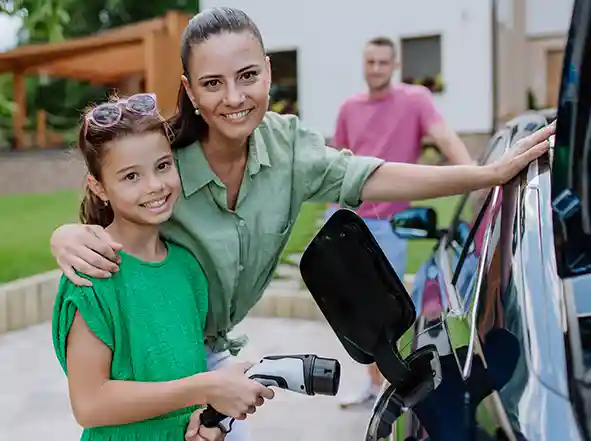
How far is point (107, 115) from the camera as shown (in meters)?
1.66

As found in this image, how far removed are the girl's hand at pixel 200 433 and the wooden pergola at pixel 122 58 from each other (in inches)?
361

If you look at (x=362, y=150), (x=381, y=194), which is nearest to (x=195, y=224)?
(x=381, y=194)

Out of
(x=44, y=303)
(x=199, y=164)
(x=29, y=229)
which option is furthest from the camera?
(x=29, y=229)

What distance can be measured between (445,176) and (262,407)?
2.50 metres

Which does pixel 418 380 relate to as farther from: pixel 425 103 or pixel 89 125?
pixel 425 103

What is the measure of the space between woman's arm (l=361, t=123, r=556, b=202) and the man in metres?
1.87

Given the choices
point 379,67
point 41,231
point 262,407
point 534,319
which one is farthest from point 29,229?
point 534,319

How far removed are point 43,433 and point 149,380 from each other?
2.59 metres

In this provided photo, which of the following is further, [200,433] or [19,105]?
[19,105]

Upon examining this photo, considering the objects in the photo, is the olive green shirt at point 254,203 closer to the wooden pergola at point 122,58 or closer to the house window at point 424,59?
the wooden pergola at point 122,58

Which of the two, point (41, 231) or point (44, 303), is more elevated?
point (41, 231)

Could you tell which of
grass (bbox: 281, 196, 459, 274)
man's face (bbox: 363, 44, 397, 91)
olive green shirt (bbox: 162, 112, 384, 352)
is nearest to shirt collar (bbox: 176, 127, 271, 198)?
olive green shirt (bbox: 162, 112, 384, 352)

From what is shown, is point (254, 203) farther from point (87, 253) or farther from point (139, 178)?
point (87, 253)

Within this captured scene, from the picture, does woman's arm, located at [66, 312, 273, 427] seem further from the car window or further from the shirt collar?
the car window
